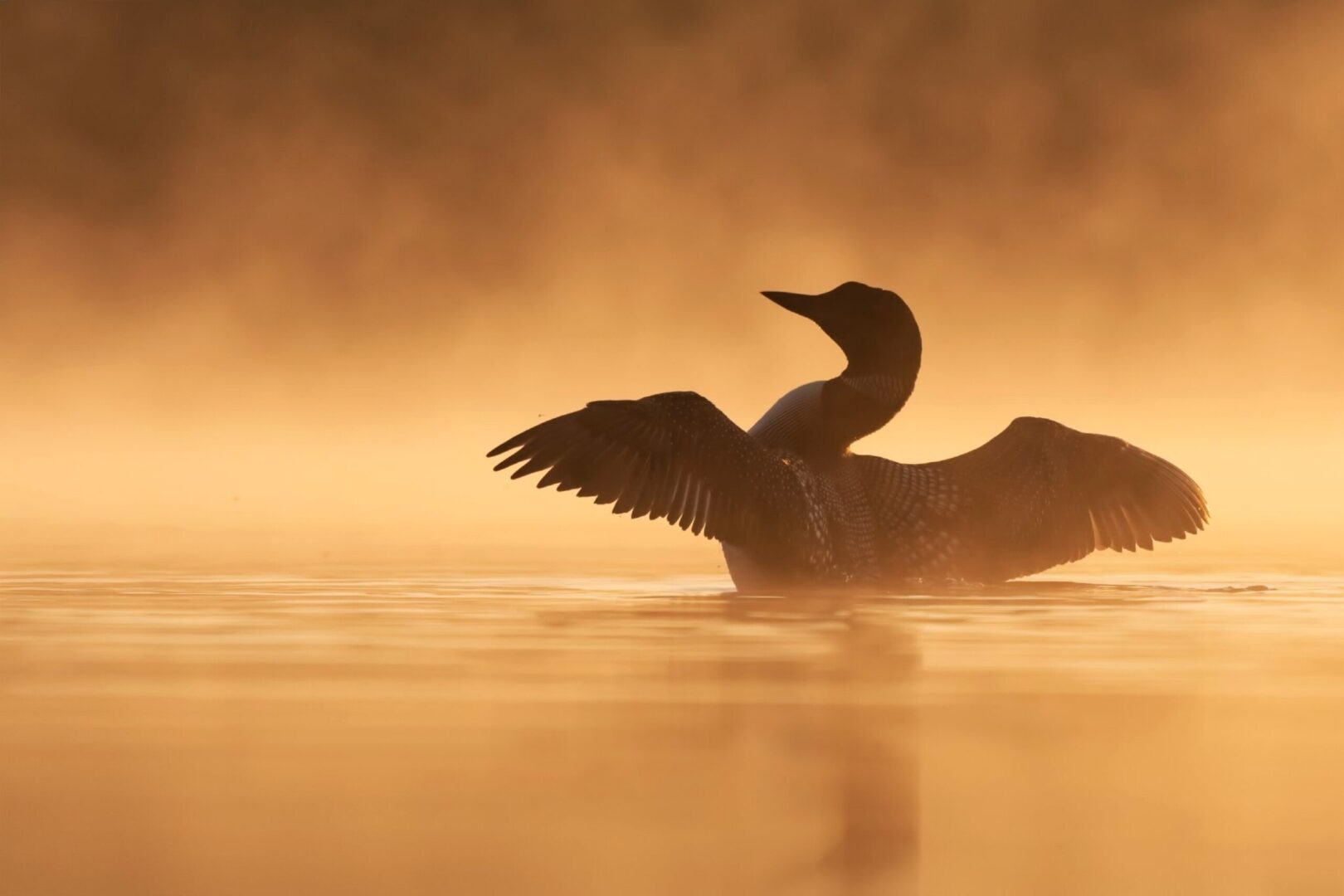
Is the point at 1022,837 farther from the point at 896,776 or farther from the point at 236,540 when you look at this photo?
the point at 236,540

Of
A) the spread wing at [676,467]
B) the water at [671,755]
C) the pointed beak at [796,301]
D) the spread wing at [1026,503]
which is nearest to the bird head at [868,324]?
the pointed beak at [796,301]

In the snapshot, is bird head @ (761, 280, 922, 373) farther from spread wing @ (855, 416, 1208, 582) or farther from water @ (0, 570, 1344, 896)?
water @ (0, 570, 1344, 896)

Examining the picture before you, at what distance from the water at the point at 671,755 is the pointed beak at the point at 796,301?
2529mm

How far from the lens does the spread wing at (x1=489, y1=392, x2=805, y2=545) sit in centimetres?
820

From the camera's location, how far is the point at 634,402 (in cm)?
829

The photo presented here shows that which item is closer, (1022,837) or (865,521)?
(1022,837)

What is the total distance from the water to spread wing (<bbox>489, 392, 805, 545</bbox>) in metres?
1.09

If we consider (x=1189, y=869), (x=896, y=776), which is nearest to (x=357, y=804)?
(x=896, y=776)

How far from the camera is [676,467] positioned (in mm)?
8227

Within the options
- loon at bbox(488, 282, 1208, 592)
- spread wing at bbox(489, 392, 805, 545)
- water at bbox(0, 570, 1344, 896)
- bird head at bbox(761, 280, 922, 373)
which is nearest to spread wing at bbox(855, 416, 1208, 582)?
loon at bbox(488, 282, 1208, 592)

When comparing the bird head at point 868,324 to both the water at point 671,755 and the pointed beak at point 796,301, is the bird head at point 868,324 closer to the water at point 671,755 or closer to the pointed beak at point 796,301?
the pointed beak at point 796,301

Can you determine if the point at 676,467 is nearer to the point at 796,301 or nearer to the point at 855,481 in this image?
the point at 855,481

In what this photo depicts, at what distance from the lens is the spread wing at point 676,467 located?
Answer: 820 cm

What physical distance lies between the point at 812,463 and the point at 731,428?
76cm
